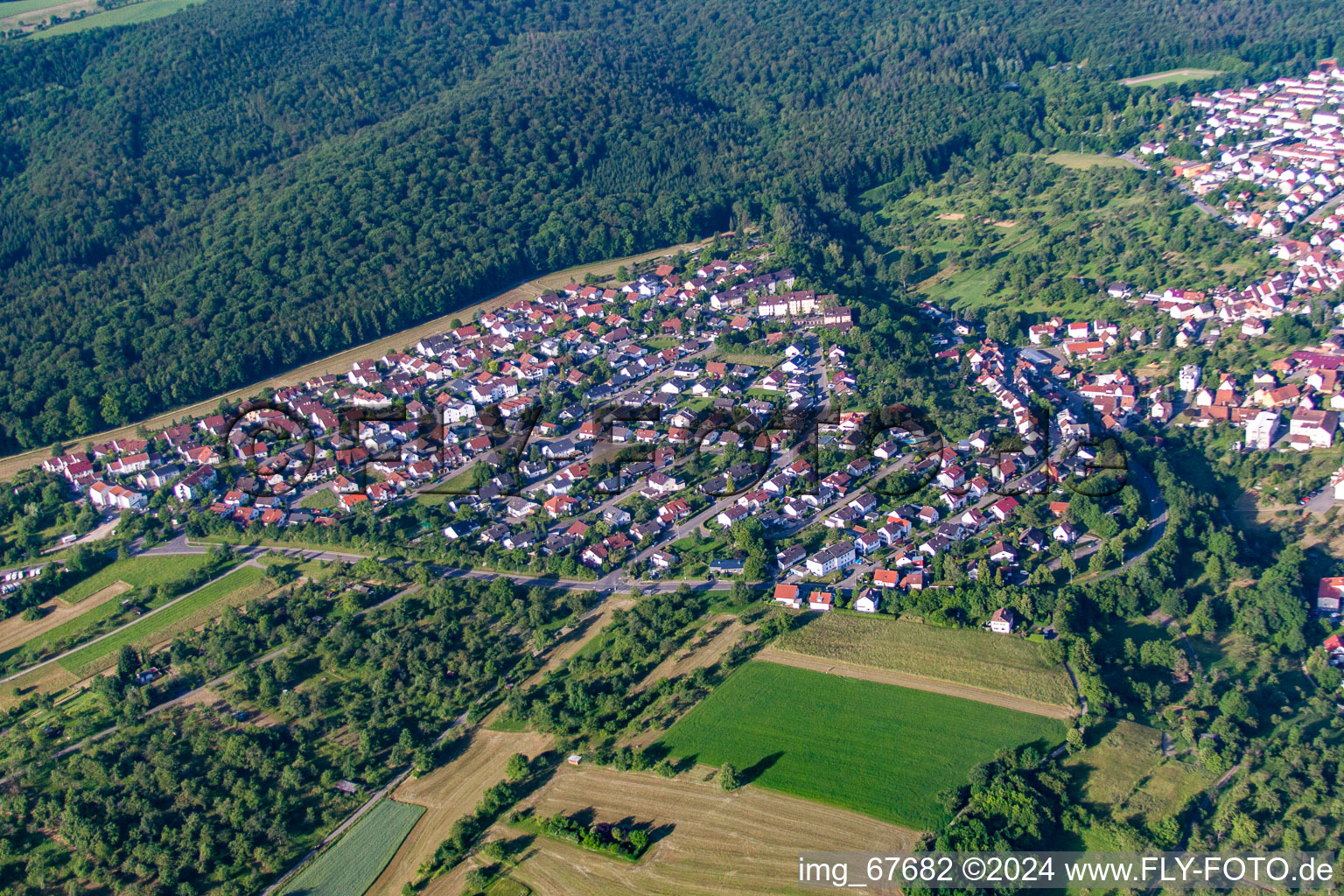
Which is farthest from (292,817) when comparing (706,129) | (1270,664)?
(706,129)

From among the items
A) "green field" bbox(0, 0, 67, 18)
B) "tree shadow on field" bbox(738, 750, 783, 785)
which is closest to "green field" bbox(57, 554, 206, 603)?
"tree shadow on field" bbox(738, 750, 783, 785)

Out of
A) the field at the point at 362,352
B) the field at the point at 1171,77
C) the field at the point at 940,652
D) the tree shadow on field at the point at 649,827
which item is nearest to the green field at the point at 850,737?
the field at the point at 940,652

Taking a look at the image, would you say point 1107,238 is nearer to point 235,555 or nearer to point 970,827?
point 970,827

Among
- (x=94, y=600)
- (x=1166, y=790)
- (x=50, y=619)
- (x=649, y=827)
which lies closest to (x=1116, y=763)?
(x=1166, y=790)

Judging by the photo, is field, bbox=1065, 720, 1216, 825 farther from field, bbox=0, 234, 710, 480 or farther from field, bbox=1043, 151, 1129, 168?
field, bbox=1043, 151, 1129, 168

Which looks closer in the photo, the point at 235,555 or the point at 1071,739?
the point at 1071,739

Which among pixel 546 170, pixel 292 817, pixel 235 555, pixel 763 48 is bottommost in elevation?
pixel 292 817

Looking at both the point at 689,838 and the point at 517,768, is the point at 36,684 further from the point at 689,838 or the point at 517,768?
the point at 689,838
